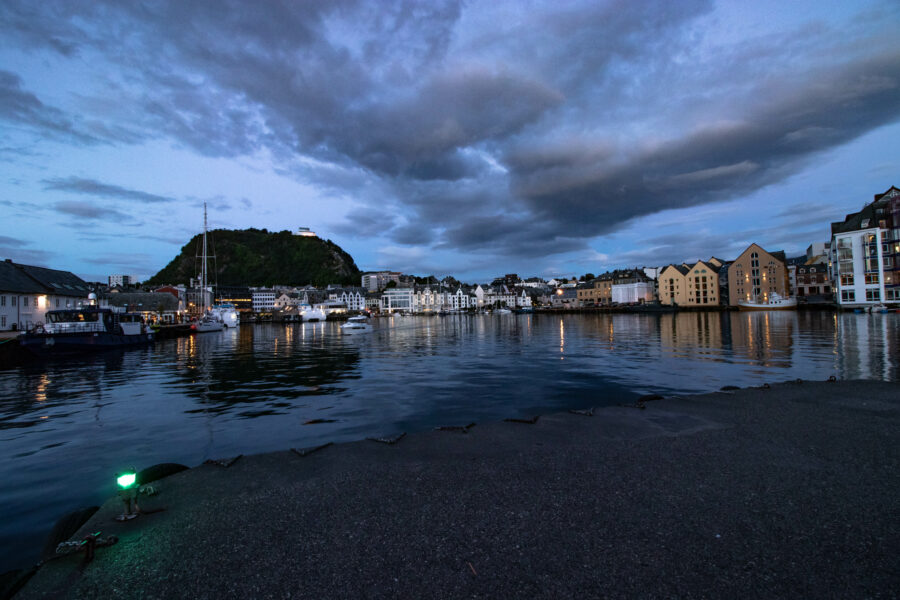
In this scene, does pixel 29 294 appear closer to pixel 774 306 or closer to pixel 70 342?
pixel 70 342

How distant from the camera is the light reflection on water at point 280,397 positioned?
29.3 feet

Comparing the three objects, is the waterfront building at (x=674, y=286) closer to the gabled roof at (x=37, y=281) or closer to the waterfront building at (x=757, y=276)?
the waterfront building at (x=757, y=276)

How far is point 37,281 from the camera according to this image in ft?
162

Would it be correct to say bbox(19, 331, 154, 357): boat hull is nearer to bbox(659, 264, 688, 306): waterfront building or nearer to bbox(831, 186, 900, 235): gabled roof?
bbox(831, 186, 900, 235): gabled roof

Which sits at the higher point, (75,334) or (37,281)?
(37,281)

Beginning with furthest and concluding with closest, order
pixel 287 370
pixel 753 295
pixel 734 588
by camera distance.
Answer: pixel 753 295 < pixel 287 370 < pixel 734 588

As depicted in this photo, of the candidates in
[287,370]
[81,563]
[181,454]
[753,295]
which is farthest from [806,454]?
[753,295]

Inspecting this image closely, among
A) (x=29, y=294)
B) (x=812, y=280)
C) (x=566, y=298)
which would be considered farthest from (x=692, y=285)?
(x=29, y=294)

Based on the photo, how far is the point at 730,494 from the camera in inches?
202

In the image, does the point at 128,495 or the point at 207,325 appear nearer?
the point at 128,495

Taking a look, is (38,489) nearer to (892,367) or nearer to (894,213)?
(892,367)

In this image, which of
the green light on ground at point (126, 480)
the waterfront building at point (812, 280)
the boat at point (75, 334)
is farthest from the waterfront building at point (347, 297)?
the green light on ground at point (126, 480)

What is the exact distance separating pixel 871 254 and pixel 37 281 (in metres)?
132

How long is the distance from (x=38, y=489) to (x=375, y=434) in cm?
660
